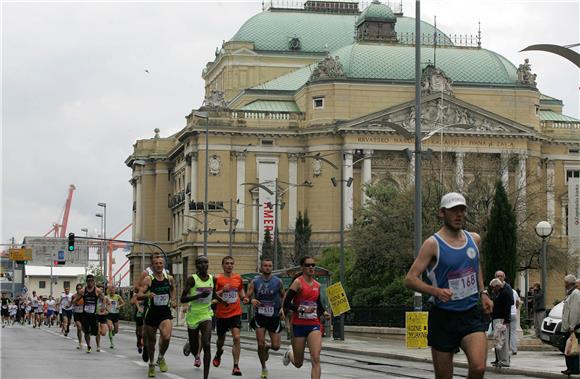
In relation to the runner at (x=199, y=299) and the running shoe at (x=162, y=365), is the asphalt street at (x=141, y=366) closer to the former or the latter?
the running shoe at (x=162, y=365)

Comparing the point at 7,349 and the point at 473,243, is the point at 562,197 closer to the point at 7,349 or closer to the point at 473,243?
the point at 7,349

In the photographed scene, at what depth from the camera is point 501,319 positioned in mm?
28766

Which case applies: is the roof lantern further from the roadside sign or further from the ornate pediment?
the roadside sign

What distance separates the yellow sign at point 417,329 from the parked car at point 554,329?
4581mm

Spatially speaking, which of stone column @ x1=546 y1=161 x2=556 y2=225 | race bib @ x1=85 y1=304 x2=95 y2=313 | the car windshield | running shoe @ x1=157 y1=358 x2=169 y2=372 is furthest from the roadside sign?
running shoe @ x1=157 y1=358 x2=169 y2=372

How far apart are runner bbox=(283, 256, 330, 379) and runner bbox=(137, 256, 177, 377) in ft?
10.2

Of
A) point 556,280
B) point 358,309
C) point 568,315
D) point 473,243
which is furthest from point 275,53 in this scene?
point 473,243

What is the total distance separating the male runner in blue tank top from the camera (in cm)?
1224

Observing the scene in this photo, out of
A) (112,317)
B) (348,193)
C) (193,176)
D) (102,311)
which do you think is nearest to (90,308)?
(102,311)

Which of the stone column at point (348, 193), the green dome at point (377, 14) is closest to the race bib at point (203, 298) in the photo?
the stone column at point (348, 193)

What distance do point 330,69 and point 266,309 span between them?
3313 inches

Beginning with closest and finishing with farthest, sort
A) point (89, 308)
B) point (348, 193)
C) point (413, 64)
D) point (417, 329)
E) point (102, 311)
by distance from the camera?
point (89, 308) < point (102, 311) < point (417, 329) < point (348, 193) < point (413, 64)

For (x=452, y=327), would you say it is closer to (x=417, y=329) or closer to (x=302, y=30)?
(x=417, y=329)

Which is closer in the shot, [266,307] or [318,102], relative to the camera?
[266,307]
